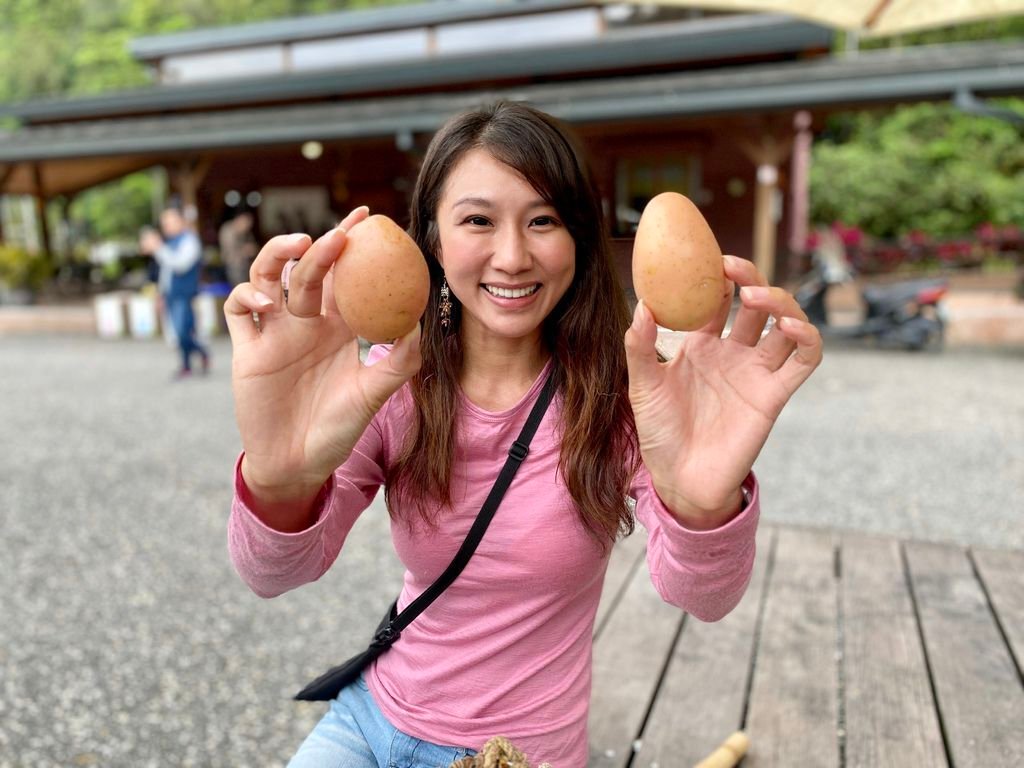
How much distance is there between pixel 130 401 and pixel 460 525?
7432mm

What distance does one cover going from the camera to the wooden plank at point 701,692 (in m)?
1.77

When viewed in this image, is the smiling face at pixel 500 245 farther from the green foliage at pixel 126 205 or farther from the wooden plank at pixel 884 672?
the green foliage at pixel 126 205

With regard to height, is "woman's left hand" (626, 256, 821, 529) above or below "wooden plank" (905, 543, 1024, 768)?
above

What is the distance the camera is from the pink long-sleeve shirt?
131 cm

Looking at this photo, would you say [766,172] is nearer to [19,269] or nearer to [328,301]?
[328,301]

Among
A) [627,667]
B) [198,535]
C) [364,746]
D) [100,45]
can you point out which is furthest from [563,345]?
[100,45]

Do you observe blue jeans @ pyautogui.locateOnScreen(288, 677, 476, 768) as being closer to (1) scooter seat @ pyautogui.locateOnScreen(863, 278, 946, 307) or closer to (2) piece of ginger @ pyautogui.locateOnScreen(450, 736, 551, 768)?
(2) piece of ginger @ pyautogui.locateOnScreen(450, 736, 551, 768)

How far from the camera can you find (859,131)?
21734 mm

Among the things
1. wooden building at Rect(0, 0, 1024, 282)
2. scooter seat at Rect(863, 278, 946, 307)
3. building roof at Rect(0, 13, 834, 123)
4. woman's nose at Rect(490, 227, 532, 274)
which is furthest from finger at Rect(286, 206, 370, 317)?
building roof at Rect(0, 13, 834, 123)

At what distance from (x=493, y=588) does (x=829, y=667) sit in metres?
1.22

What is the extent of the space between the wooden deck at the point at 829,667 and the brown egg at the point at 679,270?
3.76 feet

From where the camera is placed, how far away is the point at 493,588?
134cm

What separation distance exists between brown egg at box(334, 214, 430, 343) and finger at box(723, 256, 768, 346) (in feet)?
1.37

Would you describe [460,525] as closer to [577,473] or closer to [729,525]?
[577,473]
